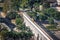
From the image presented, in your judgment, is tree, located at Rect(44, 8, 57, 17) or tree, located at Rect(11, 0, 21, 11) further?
tree, located at Rect(11, 0, 21, 11)

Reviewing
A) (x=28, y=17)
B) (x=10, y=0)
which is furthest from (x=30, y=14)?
(x=10, y=0)

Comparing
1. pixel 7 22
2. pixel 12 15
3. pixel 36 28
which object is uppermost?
pixel 36 28

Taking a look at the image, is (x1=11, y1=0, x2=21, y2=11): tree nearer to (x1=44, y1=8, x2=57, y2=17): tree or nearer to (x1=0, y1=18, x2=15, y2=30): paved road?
(x1=0, y1=18, x2=15, y2=30): paved road

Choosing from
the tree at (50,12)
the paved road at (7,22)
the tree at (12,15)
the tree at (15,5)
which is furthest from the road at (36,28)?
the tree at (50,12)

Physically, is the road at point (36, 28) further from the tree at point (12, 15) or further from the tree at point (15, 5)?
the tree at point (15, 5)

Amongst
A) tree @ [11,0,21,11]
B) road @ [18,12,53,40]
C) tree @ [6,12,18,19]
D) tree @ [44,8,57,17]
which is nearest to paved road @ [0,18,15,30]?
tree @ [6,12,18,19]

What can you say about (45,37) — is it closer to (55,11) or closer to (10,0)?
(55,11)

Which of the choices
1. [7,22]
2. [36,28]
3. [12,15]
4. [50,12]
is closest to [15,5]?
[12,15]

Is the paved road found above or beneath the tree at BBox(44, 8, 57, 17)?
beneath

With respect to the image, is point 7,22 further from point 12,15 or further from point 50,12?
point 50,12

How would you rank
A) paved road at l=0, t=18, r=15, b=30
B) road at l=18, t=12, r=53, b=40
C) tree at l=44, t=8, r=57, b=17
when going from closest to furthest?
1. road at l=18, t=12, r=53, b=40
2. paved road at l=0, t=18, r=15, b=30
3. tree at l=44, t=8, r=57, b=17

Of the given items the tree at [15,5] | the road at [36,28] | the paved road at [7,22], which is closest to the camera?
the road at [36,28]

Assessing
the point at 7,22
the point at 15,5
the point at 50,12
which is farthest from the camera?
the point at 15,5
